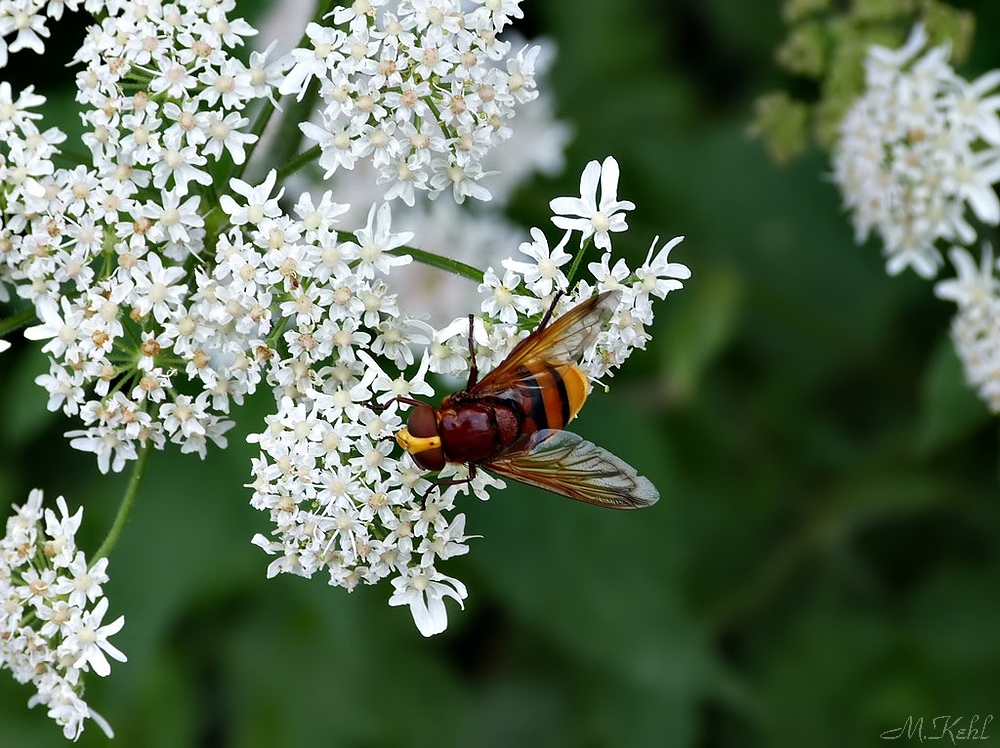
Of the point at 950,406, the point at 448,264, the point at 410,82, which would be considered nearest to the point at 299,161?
the point at 410,82

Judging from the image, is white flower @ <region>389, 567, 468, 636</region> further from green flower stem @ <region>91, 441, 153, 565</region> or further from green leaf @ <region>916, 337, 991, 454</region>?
green leaf @ <region>916, 337, 991, 454</region>

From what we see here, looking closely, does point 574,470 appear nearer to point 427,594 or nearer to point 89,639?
point 427,594

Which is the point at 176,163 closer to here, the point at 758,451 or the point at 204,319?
the point at 204,319

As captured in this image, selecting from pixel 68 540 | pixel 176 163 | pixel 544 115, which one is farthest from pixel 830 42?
pixel 68 540

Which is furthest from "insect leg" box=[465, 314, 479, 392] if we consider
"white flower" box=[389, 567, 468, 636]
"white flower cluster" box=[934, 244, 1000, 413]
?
"white flower cluster" box=[934, 244, 1000, 413]
